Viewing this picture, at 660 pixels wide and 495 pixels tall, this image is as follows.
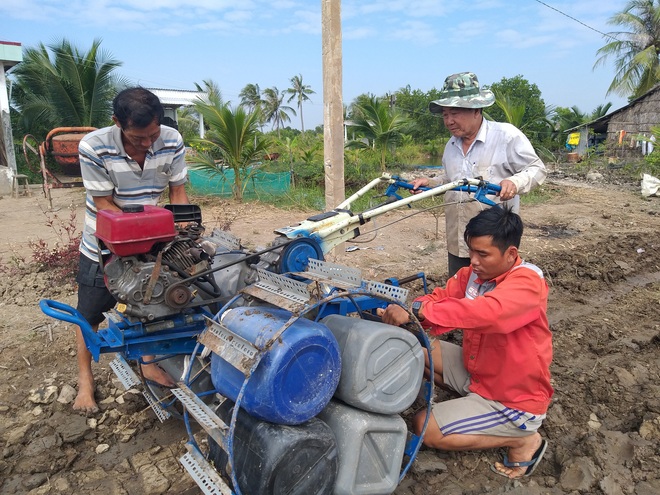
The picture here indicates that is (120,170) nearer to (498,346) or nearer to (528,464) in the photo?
(498,346)

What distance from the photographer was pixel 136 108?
255 cm

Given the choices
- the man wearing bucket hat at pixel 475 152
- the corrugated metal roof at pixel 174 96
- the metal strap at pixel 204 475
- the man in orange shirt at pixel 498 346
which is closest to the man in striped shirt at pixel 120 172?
the metal strap at pixel 204 475

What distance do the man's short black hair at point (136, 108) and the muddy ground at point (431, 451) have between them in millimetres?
1750

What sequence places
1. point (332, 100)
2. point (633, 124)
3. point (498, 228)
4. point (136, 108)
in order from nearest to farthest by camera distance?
point (498, 228) → point (136, 108) → point (332, 100) → point (633, 124)

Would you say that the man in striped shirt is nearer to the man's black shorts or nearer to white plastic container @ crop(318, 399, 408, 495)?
the man's black shorts

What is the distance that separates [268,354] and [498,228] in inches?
48.4

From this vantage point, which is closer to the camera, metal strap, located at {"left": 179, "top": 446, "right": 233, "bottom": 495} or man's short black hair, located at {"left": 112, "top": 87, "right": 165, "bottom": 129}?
metal strap, located at {"left": 179, "top": 446, "right": 233, "bottom": 495}

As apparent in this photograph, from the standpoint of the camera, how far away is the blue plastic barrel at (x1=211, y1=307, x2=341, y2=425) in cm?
194

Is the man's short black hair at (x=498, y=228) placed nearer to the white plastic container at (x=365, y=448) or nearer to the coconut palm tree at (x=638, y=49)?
the white plastic container at (x=365, y=448)

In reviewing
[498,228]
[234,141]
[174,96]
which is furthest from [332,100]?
[174,96]

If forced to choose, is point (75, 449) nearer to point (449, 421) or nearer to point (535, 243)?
point (449, 421)

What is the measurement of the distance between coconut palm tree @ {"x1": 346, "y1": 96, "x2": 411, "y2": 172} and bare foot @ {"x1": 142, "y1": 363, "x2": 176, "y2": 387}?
10.6 metres

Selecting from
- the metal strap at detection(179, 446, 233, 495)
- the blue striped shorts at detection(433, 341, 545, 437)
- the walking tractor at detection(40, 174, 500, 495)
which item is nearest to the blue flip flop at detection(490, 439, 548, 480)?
the blue striped shorts at detection(433, 341, 545, 437)

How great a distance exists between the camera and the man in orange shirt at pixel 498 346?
237 cm
